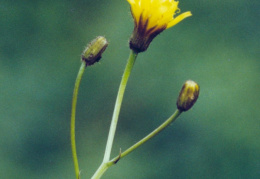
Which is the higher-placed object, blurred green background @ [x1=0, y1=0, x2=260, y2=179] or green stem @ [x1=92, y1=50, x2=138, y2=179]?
green stem @ [x1=92, y1=50, x2=138, y2=179]

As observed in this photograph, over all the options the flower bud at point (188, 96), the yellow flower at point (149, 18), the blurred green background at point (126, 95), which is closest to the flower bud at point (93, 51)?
the yellow flower at point (149, 18)

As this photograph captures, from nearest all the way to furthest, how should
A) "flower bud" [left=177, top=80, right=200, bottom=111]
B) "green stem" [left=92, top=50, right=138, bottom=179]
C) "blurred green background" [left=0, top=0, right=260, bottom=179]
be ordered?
1. "green stem" [left=92, top=50, right=138, bottom=179]
2. "flower bud" [left=177, top=80, right=200, bottom=111]
3. "blurred green background" [left=0, top=0, right=260, bottom=179]

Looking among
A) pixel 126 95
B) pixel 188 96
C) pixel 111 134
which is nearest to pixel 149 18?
pixel 188 96

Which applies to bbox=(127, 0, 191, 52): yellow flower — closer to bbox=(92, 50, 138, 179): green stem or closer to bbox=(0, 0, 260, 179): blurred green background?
bbox=(92, 50, 138, 179): green stem

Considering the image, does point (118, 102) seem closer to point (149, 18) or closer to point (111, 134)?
point (111, 134)

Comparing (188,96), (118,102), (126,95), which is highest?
(118,102)

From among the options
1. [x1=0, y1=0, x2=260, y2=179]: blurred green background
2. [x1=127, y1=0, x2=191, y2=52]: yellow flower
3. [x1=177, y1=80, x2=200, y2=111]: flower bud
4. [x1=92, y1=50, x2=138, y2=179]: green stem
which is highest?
[x1=127, y1=0, x2=191, y2=52]: yellow flower

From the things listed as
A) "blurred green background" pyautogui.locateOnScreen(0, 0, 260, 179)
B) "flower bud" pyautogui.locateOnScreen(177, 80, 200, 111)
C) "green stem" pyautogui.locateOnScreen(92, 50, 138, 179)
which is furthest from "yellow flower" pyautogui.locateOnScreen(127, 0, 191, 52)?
"blurred green background" pyautogui.locateOnScreen(0, 0, 260, 179)
